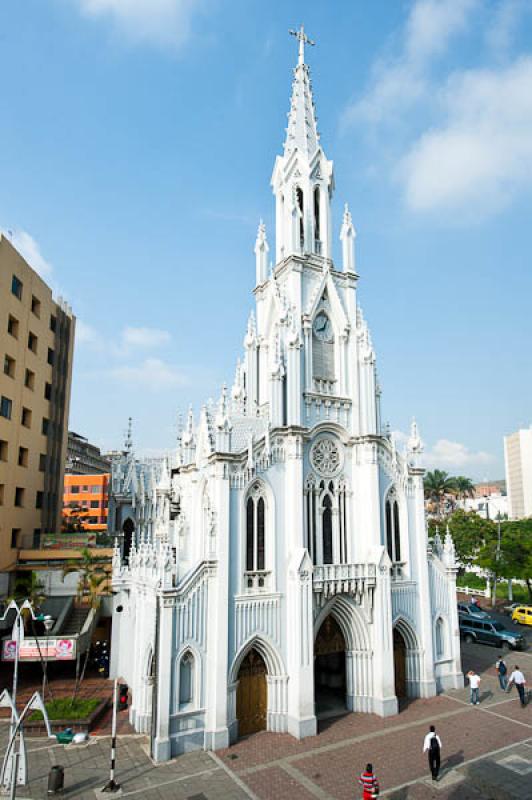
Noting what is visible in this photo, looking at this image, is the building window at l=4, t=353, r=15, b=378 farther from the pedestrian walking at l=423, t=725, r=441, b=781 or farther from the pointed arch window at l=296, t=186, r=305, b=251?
the pedestrian walking at l=423, t=725, r=441, b=781

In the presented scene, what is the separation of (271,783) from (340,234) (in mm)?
24088

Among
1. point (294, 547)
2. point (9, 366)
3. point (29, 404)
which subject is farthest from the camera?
point (29, 404)

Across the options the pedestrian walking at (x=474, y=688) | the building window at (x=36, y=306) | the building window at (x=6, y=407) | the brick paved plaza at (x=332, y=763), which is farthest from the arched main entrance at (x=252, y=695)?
the building window at (x=36, y=306)

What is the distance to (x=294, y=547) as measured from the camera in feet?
71.2

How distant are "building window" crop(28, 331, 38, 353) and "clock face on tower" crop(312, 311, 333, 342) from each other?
871 inches

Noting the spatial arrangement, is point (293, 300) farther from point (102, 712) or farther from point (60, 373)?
point (60, 373)

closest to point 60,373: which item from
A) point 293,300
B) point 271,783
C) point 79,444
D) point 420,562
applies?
point 293,300

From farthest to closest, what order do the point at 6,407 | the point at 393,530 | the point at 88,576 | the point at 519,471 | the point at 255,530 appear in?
1. the point at 519,471
2. the point at 6,407
3. the point at 88,576
4. the point at 393,530
5. the point at 255,530

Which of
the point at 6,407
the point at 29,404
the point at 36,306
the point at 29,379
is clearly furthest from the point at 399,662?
the point at 36,306

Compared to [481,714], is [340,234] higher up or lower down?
higher up

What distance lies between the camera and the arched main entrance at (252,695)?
20234mm

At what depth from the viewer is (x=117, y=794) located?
1575 centimetres

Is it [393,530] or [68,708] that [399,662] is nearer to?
[393,530]

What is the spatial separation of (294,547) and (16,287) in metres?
26.3
